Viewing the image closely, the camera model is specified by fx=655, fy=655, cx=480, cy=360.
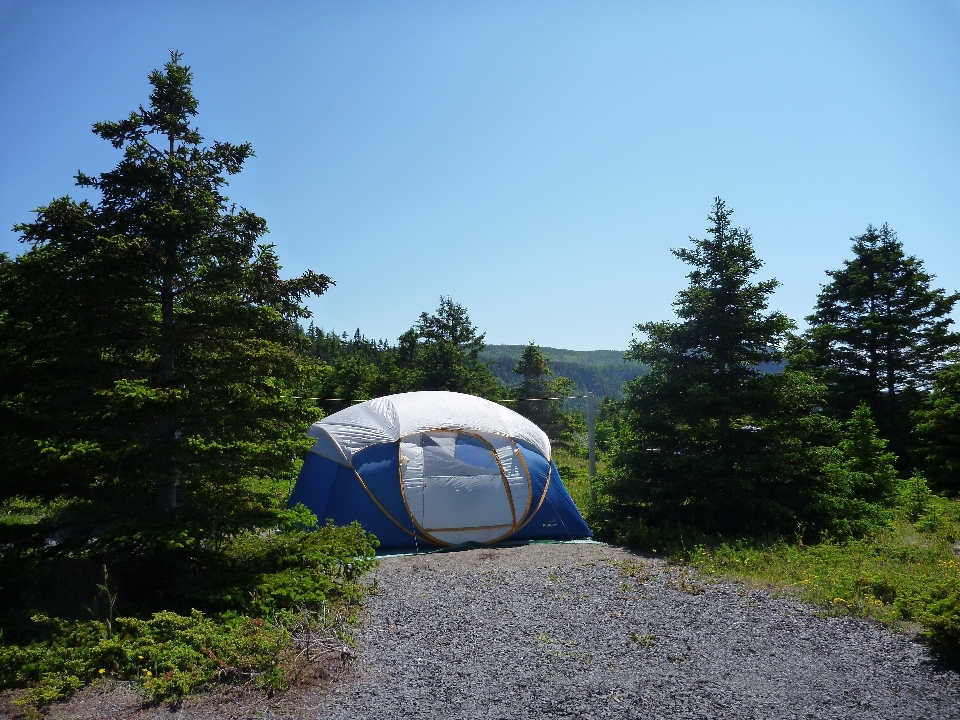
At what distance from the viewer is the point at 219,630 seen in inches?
225

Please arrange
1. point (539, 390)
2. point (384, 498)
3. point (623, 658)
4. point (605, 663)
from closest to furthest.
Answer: point (605, 663)
point (623, 658)
point (384, 498)
point (539, 390)

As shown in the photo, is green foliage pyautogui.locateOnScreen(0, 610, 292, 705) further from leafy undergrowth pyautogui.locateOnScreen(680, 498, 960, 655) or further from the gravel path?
leafy undergrowth pyautogui.locateOnScreen(680, 498, 960, 655)

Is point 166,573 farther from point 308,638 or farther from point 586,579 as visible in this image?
point 586,579

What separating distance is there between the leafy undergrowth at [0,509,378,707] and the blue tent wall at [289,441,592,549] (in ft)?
10.4

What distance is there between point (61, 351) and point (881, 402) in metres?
22.8

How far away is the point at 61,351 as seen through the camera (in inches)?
249

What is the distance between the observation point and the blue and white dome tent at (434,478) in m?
10.5

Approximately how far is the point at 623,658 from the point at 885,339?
797 inches

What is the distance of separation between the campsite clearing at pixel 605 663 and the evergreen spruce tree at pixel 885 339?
54.8ft

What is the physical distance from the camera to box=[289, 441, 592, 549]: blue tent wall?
1041 cm

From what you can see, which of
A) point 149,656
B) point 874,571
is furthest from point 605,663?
point 874,571

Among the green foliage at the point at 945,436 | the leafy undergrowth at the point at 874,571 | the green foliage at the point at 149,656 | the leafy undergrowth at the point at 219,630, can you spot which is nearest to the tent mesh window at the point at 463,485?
the leafy undergrowth at the point at 874,571

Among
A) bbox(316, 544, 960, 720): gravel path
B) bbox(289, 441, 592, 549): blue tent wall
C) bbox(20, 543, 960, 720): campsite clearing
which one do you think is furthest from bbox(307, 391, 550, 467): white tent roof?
bbox(20, 543, 960, 720): campsite clearing

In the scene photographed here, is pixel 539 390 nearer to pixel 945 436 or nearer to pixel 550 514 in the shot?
pixel 945 436
